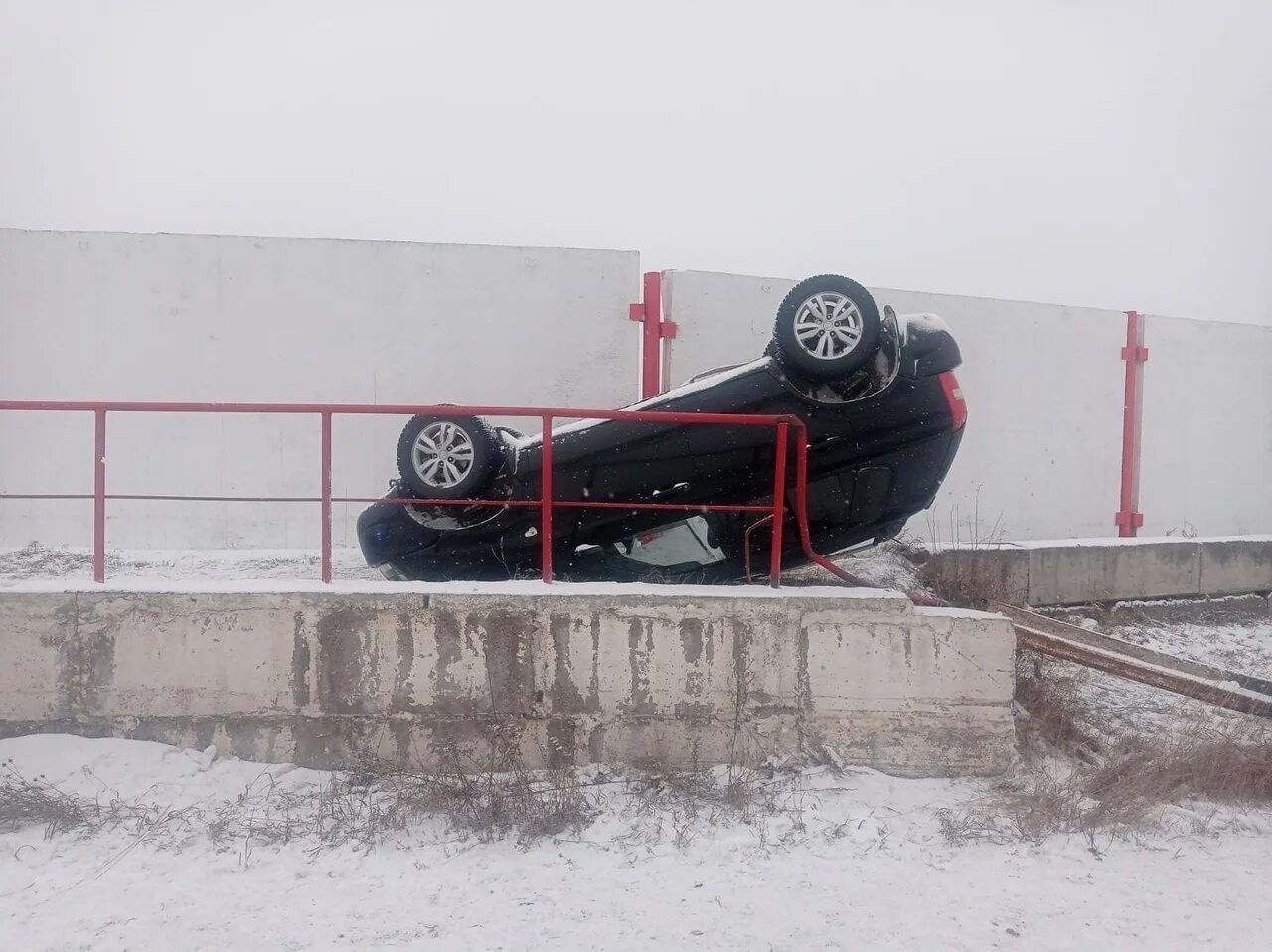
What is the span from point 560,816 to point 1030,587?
560 cm

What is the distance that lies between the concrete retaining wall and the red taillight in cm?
236

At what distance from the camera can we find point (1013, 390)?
9227mm

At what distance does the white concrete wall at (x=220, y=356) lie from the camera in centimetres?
814

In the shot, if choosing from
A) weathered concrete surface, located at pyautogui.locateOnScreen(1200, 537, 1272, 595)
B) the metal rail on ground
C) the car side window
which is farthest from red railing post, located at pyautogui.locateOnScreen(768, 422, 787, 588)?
weathered concrete surface, located at pyautogui.locateOnScreen(1200, 537, 1272, 595)

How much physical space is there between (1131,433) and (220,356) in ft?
29.3

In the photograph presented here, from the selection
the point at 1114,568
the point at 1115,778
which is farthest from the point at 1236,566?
the point at 1115,778

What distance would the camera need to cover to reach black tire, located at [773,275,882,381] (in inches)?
211

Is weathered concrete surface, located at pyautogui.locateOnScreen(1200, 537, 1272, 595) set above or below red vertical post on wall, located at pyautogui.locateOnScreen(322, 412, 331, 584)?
below

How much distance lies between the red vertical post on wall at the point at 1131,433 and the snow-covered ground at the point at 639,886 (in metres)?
6.27

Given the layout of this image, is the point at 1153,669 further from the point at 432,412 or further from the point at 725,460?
the point at 432,412

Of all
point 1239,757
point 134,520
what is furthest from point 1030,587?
point 134,520

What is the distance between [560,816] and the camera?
3934 millimetres

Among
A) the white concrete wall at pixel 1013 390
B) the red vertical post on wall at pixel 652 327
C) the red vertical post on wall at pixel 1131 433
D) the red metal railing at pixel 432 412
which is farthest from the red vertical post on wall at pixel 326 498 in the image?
the red vertical post on wall at pixel 1131 433

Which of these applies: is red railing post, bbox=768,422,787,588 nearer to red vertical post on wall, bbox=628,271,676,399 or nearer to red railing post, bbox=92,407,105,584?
red railing post, bbox=92,407,105,584
